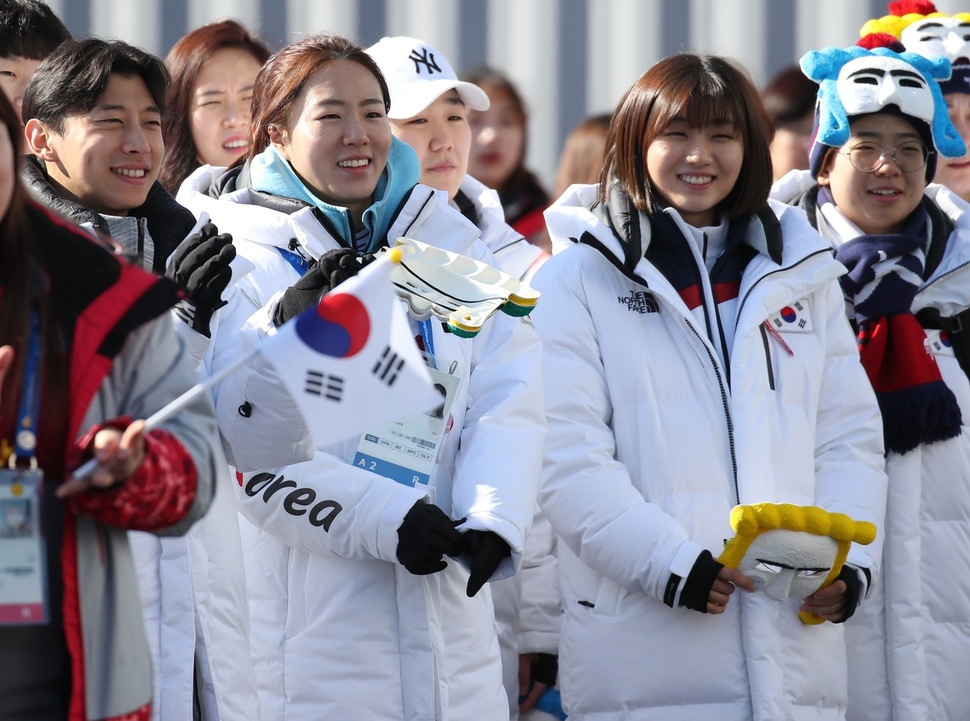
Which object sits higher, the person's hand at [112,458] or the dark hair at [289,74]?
the dark hair at [289,74]

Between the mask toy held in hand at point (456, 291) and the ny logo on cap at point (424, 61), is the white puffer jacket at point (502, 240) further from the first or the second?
the mask toy held in hand at point (456, 291)

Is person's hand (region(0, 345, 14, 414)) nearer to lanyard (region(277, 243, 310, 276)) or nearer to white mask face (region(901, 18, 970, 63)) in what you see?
lanyard (region(277, 243, 310, 276))

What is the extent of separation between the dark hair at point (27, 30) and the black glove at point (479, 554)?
1761 mm

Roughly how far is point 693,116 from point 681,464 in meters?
0.88

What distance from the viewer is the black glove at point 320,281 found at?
2.93 metres

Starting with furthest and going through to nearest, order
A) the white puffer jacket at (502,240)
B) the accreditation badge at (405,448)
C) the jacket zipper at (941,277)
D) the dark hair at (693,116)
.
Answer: the white puffer jacket at (502,240), the jacket zipper at (941,277), the dark hair at (693,116), the accreditation badge at (405,448)

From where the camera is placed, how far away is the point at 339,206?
343 cm

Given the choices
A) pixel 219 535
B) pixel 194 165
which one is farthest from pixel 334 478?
pixel 194 165

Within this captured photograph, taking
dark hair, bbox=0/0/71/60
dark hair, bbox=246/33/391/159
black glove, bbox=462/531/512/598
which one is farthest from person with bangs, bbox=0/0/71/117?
black glove, bbox=462/531/512/598

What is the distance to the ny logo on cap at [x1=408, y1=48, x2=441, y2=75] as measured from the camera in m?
4.36

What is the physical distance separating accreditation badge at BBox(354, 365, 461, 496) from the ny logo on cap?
152 centimetres

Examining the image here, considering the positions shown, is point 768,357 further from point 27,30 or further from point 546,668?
point 27,30

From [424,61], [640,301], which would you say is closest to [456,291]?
[640,301]

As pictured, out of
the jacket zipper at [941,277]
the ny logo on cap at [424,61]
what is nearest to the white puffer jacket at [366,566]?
the ny logo on cap at [424,61]
